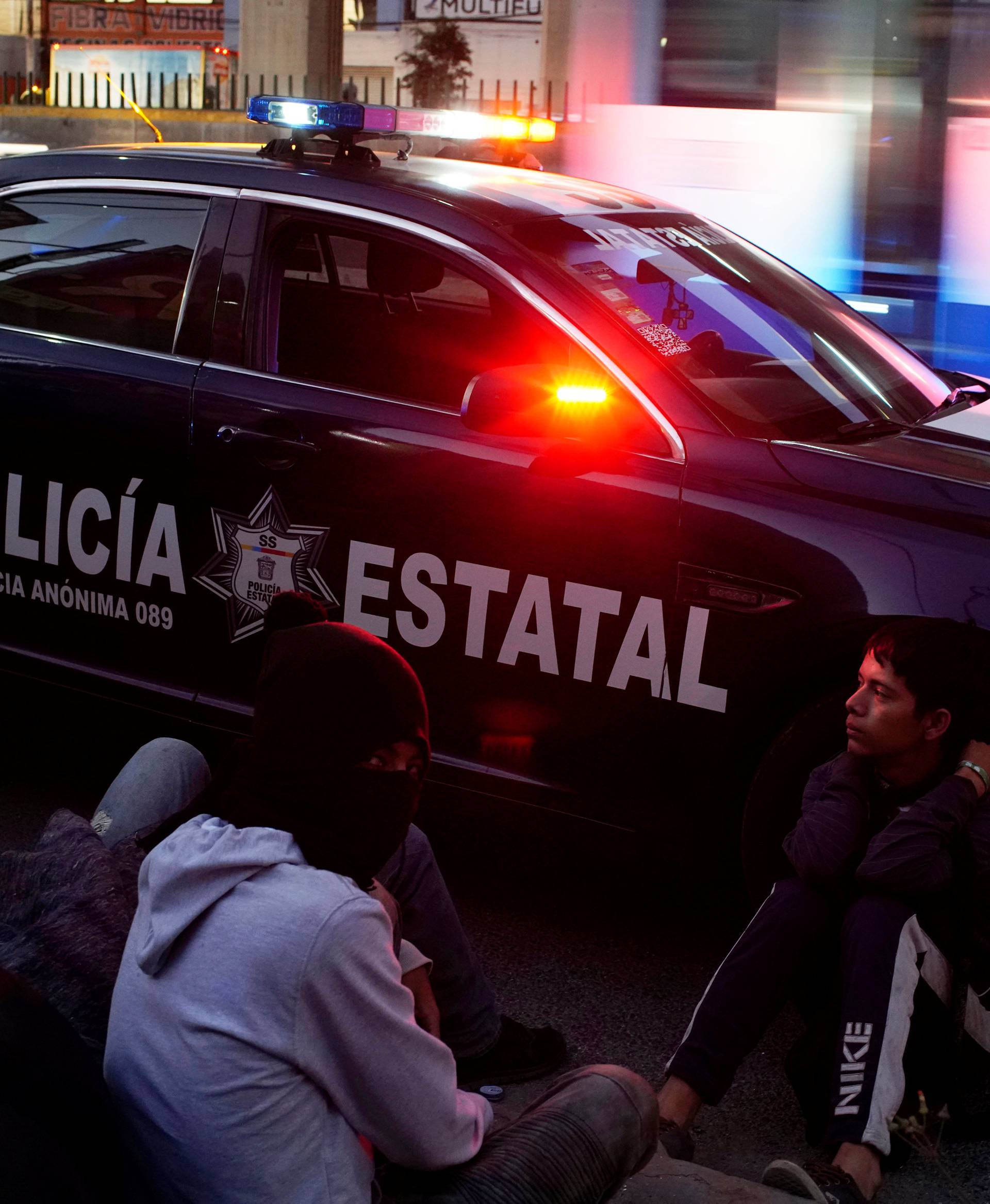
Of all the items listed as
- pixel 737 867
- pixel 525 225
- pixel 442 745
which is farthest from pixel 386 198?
pixel 737 867

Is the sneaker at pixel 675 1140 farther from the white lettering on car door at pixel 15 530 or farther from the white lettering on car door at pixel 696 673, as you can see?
the white lettering on car door at pixel 15 530

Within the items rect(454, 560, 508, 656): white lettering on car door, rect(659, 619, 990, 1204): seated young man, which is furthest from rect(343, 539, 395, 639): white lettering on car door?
rect(659, 619, 990, 1204): seated young man

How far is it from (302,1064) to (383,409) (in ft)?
6.28

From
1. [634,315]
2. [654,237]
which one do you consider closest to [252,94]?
[654,237]

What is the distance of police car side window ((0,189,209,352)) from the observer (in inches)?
144

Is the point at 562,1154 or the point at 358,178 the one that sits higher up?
the point at 358,178

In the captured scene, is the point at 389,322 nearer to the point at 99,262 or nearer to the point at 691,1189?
the point at 99,262

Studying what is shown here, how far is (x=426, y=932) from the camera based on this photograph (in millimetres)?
2746

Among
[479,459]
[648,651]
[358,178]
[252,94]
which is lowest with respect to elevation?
[648,651]

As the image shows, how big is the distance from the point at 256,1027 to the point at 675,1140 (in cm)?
117

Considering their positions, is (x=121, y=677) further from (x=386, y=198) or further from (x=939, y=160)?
(x=939, y=160)

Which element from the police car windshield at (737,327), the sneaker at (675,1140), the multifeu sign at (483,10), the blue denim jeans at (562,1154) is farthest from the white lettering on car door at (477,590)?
the multifeu sign at (483,10)

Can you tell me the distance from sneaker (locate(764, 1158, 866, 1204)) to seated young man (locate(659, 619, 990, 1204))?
0.12ft

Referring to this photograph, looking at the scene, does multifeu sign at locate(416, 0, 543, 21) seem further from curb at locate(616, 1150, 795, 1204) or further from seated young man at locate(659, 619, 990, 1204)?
curb at locate(616, 1150, 795, 1204)
